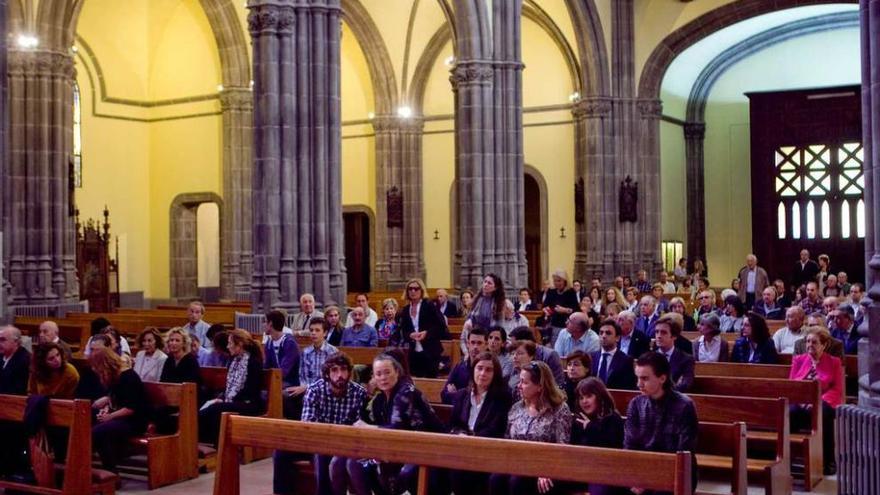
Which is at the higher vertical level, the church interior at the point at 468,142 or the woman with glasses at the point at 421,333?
the church interior at the point at 468,142

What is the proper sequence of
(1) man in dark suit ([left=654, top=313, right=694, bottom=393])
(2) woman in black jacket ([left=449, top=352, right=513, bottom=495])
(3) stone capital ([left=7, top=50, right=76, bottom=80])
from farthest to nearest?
(3) stone capital ([left=7, top=50, right=76, bottom=80]) < (1) man in dark suit ([left=654, top=313, right=694, bottom=393]) < (2) woman in black jacket ([left=449, top=352, right=513, bottom=495])

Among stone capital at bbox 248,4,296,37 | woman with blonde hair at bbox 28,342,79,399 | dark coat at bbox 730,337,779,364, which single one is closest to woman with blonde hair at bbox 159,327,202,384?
woman with blonde hair at bbox 28,342,79,399

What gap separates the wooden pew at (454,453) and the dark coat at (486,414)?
1.44 metres

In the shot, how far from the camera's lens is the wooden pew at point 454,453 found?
467cm

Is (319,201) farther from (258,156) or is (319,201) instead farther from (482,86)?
(482,86)

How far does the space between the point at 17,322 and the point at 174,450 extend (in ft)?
31.1

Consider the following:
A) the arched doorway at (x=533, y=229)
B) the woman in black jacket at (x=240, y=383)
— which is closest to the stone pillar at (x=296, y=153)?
the woman in black jacket at (x=240, y=383)

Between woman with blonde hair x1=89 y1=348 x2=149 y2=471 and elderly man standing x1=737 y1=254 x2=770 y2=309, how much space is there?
1250 cm

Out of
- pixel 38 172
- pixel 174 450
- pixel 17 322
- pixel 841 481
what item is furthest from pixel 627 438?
pixel 38 172

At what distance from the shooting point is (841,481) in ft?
20.7

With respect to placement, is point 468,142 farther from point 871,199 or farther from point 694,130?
point 871,199

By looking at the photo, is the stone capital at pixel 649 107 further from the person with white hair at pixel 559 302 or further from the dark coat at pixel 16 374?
the dark coat at pixel 16 374

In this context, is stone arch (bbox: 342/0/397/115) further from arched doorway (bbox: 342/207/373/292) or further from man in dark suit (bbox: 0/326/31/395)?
man in dark suit (bbox: 0/326/31/395)

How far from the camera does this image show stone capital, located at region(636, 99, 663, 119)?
29102mm
